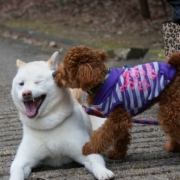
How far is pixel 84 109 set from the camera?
4395 millimetres

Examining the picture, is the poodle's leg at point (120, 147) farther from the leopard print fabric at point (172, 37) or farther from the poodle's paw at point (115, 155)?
the leopard print fabric at point (172, 37)

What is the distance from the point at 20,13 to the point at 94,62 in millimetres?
10317

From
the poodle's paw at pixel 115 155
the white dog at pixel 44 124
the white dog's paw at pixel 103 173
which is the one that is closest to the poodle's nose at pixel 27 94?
the white dog at pixel 44 124

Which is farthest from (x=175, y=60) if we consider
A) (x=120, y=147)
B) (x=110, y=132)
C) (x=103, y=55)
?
(x=120, y=147)

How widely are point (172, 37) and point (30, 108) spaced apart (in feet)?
8.12

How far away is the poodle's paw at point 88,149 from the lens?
3643mm

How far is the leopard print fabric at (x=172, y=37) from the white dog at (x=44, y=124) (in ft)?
7.00

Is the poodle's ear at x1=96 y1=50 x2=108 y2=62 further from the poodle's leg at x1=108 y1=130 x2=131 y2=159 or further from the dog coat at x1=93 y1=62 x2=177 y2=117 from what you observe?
the poodle's leg at x1=108 y1=130 x2=131 y2=159

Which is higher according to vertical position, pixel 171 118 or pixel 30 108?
pixel 30 108

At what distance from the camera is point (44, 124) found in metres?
3.78

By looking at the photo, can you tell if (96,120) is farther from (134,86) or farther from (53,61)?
(134,86)

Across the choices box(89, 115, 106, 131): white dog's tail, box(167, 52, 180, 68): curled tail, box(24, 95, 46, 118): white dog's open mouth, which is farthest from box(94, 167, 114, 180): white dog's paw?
box(89, 115, 106, 131): white dog's tail

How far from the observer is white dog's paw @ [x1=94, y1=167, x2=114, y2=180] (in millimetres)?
3371

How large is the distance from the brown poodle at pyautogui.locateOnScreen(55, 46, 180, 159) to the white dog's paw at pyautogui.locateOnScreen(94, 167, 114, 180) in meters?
0.22
